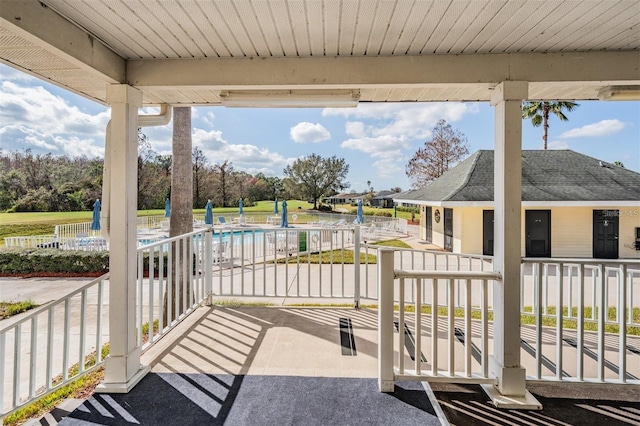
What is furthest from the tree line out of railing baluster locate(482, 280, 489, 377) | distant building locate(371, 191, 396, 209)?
railing baluster locate(482, 280, 489, 377)

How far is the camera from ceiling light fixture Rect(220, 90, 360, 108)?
2676 millimetres

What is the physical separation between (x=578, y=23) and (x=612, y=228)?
446 inches

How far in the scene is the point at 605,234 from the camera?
10.0 meters

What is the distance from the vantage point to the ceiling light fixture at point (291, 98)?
2676mm

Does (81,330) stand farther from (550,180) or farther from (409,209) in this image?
(409,209)

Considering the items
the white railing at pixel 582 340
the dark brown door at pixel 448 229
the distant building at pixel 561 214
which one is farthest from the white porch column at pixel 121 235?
the dark brown door at pixel 448 229

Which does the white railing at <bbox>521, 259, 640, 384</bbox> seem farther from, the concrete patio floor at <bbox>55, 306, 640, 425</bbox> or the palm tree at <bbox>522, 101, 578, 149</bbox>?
the palm tree at <bbox>522, 101, 578, 149</bbox>

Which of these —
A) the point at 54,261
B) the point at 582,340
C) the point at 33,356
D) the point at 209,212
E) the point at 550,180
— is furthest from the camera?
the point at 550,180

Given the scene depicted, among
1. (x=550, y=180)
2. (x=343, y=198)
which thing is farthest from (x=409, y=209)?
(x=550, y=180)

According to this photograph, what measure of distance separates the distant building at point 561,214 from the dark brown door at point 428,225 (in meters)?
2.04

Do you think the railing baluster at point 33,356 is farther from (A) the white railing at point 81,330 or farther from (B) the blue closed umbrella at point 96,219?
(B) the blue closed umbrella at point 96,219

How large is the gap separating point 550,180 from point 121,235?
12.6 metres

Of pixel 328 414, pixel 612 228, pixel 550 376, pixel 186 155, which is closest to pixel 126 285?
pixel 328 414

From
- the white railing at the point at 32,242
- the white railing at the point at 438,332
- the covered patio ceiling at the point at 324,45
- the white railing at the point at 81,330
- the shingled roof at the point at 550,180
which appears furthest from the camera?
the shingled roof at the point at 550,180
